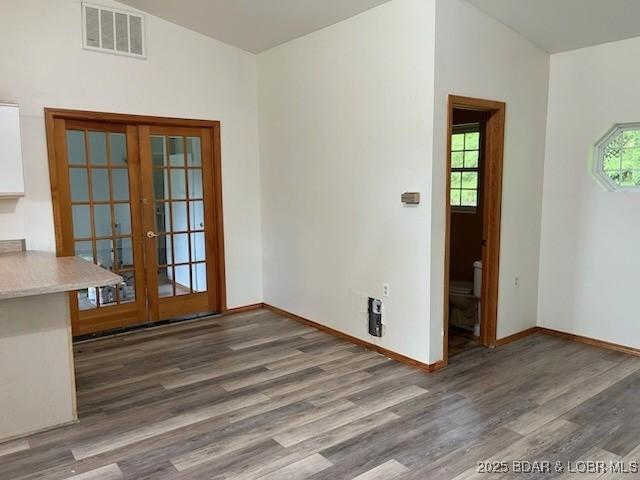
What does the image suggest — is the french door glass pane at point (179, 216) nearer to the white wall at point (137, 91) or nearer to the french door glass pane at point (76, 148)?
the white wall at point (137, 91)

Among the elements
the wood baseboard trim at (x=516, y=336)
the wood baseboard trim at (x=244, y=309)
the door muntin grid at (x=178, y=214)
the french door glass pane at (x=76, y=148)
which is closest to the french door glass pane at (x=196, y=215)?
the door muntin grid at (x=178, y=214)

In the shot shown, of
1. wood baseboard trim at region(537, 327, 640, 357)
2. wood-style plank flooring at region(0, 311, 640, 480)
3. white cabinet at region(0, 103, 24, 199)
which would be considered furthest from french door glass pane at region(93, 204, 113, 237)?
wood baseboard trim at region(537, 327, 640, 357)

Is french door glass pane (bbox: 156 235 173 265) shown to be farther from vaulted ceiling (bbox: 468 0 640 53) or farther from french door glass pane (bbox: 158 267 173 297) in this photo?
vaulted ceiling (bbox: 468 0 640 53)

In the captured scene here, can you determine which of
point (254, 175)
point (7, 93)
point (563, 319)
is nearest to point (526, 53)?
point (563, 319)

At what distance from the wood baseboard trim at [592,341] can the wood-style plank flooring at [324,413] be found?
0.36 ft

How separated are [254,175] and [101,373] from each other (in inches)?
105

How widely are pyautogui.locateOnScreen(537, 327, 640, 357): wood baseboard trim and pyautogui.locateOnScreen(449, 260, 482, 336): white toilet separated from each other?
651mm

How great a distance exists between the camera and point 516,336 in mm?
4508

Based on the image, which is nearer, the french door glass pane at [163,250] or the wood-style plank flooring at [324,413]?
the wood-style plank flooring at [324,413]

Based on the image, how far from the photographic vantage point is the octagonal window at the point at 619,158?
4.00m

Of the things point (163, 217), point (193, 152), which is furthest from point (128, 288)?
point (193, 152)

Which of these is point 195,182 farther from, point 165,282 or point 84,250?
point 84,250

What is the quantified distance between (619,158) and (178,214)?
415 centimetres

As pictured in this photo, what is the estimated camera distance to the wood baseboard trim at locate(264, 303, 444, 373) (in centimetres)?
380
